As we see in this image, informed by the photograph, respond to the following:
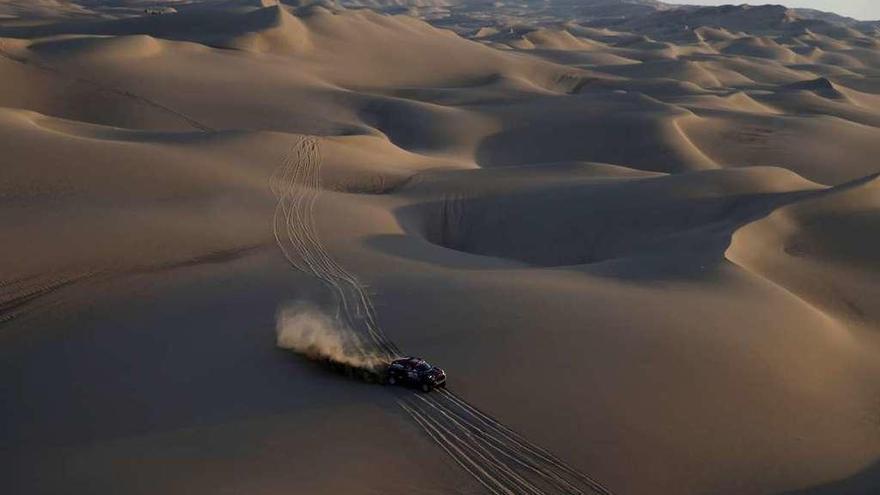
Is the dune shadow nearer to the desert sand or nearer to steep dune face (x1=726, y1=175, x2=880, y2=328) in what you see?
the desert sand

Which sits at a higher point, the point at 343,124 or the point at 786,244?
the point at 786,244

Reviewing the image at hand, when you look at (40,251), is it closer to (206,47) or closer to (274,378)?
(274,378)

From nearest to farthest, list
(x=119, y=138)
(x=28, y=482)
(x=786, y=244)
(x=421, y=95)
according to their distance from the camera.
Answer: (x=28, y=482), (x=786, y=244), (x=119, y=138), (x=421, y=95)

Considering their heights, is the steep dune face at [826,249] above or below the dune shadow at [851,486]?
above

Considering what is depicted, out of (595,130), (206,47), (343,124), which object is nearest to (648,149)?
(595,130)

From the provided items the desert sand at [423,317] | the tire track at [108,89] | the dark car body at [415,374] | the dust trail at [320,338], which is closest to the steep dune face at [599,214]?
the desert sand at [423,317]

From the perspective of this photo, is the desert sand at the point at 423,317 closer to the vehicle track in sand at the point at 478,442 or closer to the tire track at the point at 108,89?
the vehicle track in sand at the point at 478,442
